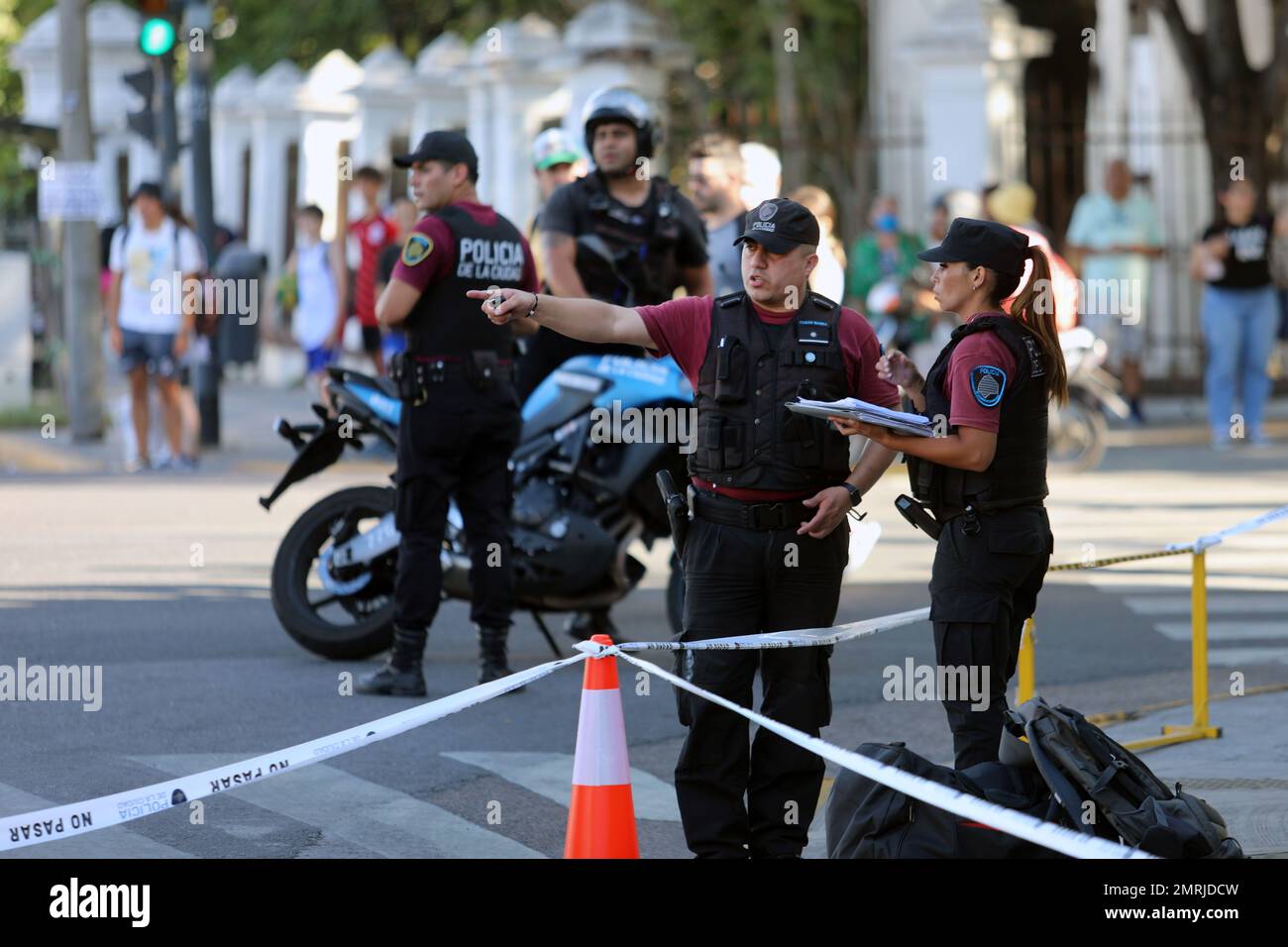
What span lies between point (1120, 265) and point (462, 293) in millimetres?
12519

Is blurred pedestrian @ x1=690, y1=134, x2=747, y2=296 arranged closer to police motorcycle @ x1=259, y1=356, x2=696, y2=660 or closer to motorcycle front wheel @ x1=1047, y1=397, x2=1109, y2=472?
police motorcycle @ x1=259, y1=356, x2=696, y2=660

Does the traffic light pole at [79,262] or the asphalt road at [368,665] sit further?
the traffic light pole at [79,262]

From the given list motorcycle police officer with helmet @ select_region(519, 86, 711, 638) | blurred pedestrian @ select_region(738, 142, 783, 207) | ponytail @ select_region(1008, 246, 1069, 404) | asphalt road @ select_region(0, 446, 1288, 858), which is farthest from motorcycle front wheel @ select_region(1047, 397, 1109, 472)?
ponytail @ select_region(1008, 246, 1069, 404)

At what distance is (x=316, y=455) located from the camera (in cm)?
906

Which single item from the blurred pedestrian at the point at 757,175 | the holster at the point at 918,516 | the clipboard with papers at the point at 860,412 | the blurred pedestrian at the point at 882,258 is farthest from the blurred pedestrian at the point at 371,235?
the clipboard with papers at the point at 860,412

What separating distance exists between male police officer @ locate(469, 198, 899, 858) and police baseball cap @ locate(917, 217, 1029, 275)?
34 centimetres

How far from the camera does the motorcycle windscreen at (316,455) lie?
894 centimetres

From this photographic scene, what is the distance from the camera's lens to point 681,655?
608cm

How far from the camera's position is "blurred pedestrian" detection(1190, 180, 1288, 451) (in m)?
17.3

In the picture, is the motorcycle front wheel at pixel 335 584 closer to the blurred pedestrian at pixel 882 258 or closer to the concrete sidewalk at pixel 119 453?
the concrete sidewalk at pixel 119 453

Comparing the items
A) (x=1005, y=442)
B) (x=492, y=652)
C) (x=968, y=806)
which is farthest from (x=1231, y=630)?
(x=968, y=806)

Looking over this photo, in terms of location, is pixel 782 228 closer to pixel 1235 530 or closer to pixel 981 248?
pixel 981 248
